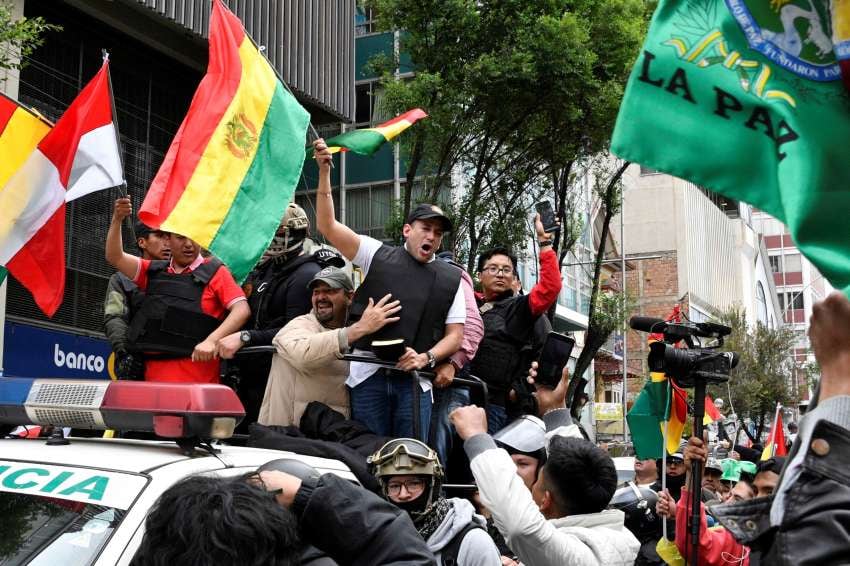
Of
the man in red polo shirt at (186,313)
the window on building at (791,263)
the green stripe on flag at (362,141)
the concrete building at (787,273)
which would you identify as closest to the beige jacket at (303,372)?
the man in red polo shirt at (186,313)

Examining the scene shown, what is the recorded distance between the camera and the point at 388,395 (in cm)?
554

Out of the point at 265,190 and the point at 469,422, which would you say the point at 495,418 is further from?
the point at 469,422

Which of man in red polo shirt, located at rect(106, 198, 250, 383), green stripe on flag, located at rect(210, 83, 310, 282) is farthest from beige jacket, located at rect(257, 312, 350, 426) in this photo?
green stripe on flag, located at rect(210, 83, 310, 282)

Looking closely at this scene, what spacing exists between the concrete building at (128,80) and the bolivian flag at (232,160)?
9.52 meters

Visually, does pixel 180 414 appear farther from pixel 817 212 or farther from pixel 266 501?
pixel 817 212

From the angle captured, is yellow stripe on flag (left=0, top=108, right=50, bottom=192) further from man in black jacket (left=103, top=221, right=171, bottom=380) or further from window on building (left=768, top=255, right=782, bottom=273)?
window on building (left=768, top=255, right=782, bottom=273)

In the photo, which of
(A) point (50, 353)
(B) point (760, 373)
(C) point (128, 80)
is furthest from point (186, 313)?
(B) point (760, 373)

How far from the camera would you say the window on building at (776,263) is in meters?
91.0

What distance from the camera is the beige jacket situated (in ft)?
17.3

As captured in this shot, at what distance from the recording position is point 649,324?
5238 mm

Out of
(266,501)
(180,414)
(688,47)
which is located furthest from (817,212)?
(180,414)

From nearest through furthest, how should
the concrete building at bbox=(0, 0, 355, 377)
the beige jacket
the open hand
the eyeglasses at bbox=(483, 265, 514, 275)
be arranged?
the open hand < the beige jacket < the eyeglasses at bbox=(483, 265, 514, 275) < the concrete building at bbox=(0, 0, 355, 377)

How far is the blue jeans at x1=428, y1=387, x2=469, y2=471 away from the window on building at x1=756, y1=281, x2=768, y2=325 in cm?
7212

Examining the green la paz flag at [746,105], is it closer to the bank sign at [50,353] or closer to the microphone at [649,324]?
the microphone at [649,324]
